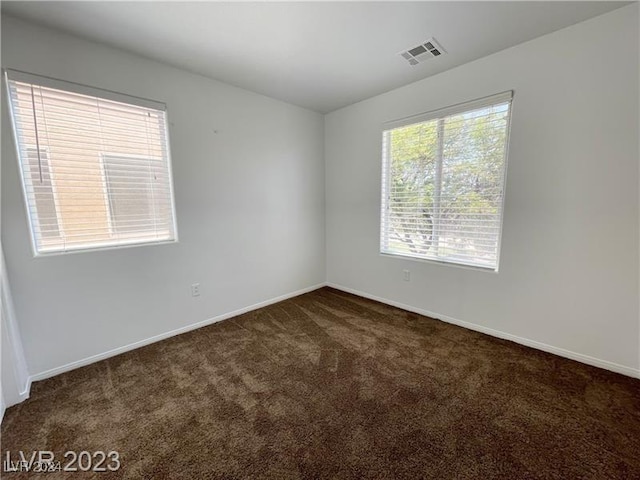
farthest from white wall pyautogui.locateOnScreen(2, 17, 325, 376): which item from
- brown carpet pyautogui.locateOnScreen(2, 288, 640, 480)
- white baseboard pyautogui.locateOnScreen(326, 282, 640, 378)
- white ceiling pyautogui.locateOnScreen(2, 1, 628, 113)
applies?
white baseboard pyautogui.locateOnScreen(326, 282, 640, 378)

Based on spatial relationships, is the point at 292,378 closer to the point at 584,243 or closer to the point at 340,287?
the point at 340,287

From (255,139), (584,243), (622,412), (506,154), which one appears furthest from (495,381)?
(255,139)

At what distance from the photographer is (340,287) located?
3.97 metres

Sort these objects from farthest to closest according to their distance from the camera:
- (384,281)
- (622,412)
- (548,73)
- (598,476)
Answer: (384,281), (548,73), (622,412), (598,476)

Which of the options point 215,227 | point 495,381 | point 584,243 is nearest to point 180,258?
point 215,227

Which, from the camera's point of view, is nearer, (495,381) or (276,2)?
(276,2)

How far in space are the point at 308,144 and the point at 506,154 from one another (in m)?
2.34

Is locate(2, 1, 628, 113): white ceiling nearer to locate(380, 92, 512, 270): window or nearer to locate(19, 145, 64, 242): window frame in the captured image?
locate(380, 92, 512, 270): window

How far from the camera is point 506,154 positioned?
7.66ft

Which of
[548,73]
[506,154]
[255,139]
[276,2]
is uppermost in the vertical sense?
[276,2]

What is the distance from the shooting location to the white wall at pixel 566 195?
1870mm

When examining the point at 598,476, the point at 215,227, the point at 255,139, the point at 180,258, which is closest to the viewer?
the point at 598,476

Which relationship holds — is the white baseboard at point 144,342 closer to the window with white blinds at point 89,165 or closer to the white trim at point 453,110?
the window with white blinds at point 89,165

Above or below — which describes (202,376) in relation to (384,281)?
below
